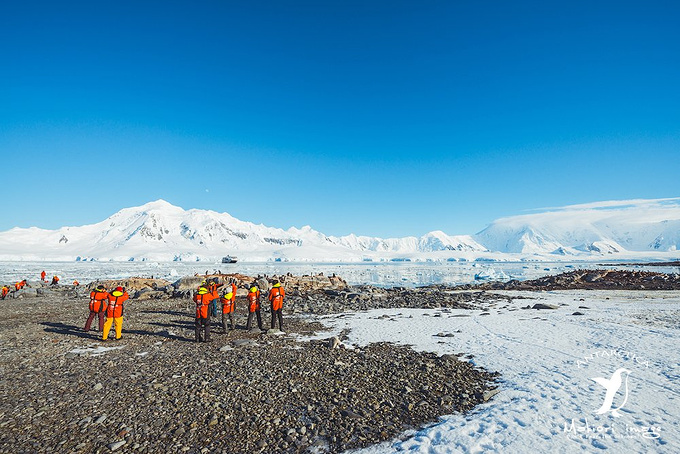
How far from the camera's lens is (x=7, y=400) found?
6.39 metres

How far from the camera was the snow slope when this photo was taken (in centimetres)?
483

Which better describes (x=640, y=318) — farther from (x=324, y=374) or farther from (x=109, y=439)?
(x=109, y=439)

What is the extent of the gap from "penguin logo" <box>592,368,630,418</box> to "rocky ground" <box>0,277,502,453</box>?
1843 mm

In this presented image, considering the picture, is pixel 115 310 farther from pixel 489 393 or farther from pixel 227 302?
pixel 489 393

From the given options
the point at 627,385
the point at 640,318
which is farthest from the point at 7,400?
the point at 640,318

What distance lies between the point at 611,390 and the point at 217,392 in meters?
7.19

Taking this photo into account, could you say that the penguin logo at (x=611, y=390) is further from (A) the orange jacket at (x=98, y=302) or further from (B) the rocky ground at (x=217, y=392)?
(A) the orange jacket at (x=98, y=302)

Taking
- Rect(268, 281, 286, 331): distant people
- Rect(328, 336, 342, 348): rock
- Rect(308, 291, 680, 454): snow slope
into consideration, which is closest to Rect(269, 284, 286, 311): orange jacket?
Rect(268, 281, 286, 331): distant people

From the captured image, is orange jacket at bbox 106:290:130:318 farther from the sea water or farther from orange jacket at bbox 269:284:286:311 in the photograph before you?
the sea water

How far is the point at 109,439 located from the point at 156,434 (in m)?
0.62

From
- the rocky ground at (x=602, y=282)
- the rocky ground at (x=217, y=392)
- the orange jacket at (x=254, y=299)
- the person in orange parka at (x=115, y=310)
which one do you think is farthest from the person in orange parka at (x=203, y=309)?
the rocky ground at (x=602, y=282)

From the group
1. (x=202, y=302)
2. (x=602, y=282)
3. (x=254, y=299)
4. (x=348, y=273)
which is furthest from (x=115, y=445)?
(x=348, y=273)

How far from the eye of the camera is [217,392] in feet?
22.2
